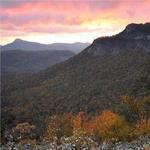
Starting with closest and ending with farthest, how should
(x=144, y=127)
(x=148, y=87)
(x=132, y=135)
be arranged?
(x=132, y=135)
(x=144, y=127)
(x=148, y=87)

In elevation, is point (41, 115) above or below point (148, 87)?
below

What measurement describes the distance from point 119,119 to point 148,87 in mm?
58972

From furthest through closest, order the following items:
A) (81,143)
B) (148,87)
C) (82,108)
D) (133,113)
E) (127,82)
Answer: (127,82) → (82,108) → (148,87) → (133,113) → (81,143)

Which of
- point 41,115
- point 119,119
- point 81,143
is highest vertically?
point 81,143

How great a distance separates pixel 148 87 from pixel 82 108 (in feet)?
102

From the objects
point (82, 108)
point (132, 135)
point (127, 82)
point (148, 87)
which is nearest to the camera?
point (132, 135)

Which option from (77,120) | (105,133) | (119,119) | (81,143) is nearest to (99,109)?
(77,120)

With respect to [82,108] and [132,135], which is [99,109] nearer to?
[82,108]

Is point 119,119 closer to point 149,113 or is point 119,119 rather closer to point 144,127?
point 144,127

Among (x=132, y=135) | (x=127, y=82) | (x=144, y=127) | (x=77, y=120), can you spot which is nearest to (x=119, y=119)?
(x=144, y=127)

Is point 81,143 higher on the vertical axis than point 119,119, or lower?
higher

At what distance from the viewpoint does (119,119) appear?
10769 centimetres

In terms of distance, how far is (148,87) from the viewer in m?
164

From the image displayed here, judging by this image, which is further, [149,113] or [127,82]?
[127,82]
